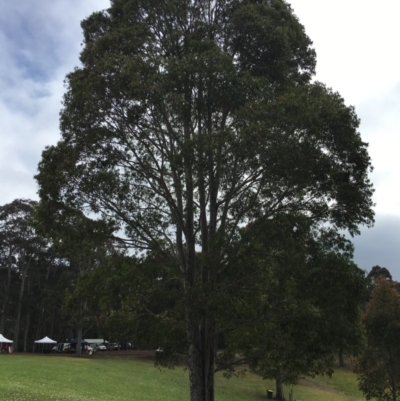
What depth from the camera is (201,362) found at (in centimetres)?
1011

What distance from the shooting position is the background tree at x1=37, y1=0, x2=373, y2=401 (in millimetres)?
8915

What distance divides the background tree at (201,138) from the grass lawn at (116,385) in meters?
8.78

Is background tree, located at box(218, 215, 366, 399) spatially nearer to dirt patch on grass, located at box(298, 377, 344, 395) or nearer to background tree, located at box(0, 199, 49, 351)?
dirt patch on grass, located at box(298, 377, 344, 395)

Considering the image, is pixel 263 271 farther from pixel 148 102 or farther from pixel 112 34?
pixel 112 34

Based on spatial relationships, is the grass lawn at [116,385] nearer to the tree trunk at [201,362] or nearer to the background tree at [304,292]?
the tree trunk at [201,362]

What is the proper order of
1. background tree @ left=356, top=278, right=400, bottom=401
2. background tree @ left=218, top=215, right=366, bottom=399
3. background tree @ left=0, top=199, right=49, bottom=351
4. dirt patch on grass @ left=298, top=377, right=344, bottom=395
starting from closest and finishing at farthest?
background tree @ left=218, top=215, right=366, bottom=399, background tree @ left=356, top=278, right=400, bottom=401, dirt patch on grass @ left=298, top=377, right=344, bottom=395, background tree @ left=0, top=199, right=49, bottom=351

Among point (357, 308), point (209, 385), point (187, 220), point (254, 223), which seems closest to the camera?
point (357, 308)

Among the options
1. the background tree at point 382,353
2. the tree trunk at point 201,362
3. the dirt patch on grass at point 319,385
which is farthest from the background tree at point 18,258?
the tree trunk at point 201,362

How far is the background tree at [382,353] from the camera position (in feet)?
56.1

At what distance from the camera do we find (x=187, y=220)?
10.9 meters

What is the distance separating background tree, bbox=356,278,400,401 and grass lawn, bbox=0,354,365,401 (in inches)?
350

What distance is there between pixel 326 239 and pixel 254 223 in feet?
4.82

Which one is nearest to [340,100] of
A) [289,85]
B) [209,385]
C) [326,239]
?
[289,85]

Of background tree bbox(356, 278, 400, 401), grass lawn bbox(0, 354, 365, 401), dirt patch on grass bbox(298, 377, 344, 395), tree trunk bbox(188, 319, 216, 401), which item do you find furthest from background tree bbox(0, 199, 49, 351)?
tree trunk bbox(188, 319, 216, 401)
